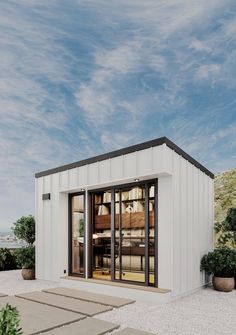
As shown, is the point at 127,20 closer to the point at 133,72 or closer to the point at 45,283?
the point at 133,72

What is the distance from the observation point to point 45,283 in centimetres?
848

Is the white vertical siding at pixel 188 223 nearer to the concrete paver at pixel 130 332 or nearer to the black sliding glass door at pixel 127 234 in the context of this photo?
the black sliding glass door at pixel 127 234

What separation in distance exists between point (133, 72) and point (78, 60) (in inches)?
89.0

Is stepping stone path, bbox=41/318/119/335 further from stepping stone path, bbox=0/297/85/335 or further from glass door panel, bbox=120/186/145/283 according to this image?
glass door panel, bbox=120/186/145/283

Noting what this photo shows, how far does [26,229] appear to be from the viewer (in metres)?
10.1

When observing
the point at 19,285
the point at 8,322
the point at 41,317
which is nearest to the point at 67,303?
the point at 41,317

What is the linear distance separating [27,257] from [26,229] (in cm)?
105

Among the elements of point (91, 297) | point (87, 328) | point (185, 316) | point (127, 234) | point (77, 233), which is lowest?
point (91, 297)

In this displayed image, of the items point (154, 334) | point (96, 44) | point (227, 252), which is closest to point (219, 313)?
point (154, 334)

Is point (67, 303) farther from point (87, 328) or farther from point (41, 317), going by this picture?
point (87, 328)

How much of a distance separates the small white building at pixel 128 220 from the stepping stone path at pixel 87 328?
171 cm

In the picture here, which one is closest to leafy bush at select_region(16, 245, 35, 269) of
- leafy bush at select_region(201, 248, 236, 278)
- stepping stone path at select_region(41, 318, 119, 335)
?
leafy bush at select_region(201, 248, 236, 278)

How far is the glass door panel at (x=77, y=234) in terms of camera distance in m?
8.38

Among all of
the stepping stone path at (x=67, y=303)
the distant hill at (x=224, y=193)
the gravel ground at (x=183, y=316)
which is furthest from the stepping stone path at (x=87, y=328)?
the distant hill at (x=224, y=193)
